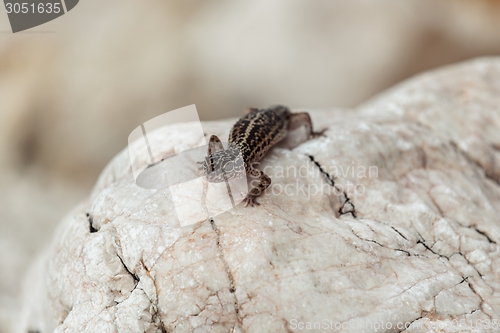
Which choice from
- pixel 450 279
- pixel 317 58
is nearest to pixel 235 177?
pixel 450 279

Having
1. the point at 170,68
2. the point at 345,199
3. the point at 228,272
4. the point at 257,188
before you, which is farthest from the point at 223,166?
the point at 170,68

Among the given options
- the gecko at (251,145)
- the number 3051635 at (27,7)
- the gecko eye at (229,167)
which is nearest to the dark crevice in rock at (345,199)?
the gecko at (251,145)

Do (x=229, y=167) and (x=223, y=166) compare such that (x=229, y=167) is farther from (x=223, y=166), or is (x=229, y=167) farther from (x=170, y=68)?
(x=170, y=68)

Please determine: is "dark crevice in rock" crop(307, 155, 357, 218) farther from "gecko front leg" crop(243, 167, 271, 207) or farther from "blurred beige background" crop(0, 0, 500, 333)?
"blurred beige background" crop(0, 0, 500, 333)

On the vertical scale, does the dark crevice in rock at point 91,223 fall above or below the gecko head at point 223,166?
below

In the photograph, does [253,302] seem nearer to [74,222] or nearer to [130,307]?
[130,307]

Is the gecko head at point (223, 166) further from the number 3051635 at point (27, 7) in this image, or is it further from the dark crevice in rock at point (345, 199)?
the number 3051635 at point (27, 7)

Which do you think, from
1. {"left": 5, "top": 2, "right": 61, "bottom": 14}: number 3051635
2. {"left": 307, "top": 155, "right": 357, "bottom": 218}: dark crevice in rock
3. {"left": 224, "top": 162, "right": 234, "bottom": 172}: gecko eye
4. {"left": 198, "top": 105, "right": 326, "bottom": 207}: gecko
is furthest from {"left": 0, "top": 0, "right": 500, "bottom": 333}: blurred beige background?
{"left": 224, "top": 162, "right": 234, "bottom": 172}: gecko eye
